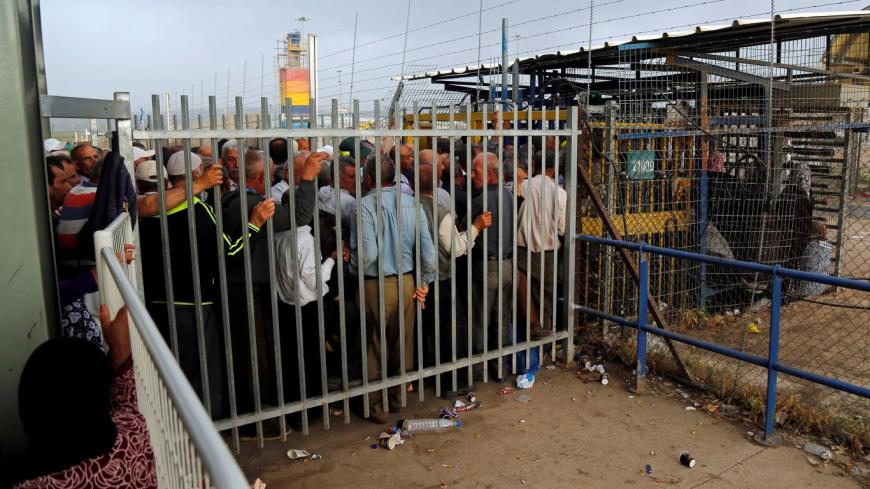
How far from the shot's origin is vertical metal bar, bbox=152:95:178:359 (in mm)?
3601

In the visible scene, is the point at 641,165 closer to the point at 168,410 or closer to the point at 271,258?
the point at 271,258

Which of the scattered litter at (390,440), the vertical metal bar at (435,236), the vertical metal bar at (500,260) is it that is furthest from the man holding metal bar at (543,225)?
the scattered litter at (390,440)

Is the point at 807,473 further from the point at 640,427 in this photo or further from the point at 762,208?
the point at 762,208

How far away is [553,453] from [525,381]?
113cm

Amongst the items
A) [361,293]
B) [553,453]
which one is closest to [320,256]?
[361,293]

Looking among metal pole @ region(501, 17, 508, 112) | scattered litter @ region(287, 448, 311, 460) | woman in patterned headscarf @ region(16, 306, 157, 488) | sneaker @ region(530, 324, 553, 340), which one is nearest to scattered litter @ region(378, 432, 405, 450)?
scattered litter @ region(287, 448, 311, 460)

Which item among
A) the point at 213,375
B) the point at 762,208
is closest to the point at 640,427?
the point at 213,375

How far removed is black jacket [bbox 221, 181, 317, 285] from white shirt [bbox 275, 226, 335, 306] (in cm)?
10

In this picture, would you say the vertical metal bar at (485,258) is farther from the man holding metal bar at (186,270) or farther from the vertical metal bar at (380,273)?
the man holding metal bar at (186,270)

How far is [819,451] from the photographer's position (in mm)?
4301

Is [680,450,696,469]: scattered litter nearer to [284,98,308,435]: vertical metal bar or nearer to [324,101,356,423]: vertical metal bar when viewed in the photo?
[324,101,356,423]: vertical metal bar

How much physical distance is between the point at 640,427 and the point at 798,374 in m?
1.10

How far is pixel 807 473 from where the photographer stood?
4.10m

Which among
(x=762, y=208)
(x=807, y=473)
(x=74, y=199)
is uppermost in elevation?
(x=74, y=199)
